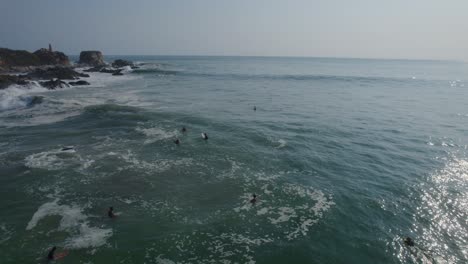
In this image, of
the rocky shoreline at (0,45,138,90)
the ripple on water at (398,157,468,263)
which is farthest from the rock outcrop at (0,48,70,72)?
the ripple on water at (398,157,468,263)

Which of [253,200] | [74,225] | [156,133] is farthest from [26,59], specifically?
[253,200]

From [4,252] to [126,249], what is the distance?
6322mm

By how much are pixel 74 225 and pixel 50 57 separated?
122919 millimetres

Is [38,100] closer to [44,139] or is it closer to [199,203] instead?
[44,139]

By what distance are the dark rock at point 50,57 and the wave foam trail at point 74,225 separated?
375 ft

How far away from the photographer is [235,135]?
39.3 metres

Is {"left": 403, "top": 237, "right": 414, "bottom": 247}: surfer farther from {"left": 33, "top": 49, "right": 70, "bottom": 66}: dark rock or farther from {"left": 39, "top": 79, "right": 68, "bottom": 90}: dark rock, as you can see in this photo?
{"left": 33, "top": 49, "right": 70, "bottom": 66}: dark rock

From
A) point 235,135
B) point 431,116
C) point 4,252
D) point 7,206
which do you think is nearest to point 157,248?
point 4,252

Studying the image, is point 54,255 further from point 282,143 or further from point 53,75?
point 53,75

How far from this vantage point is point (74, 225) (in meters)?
20.2

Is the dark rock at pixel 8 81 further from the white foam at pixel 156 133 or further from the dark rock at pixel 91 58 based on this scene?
the dark rock at pixel 91 58

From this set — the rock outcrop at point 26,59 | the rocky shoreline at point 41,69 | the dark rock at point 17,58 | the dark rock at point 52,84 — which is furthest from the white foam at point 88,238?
the dark rock at point 17,58

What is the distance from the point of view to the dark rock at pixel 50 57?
120062 millimetres

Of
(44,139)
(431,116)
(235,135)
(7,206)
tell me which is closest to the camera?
(7,206)
